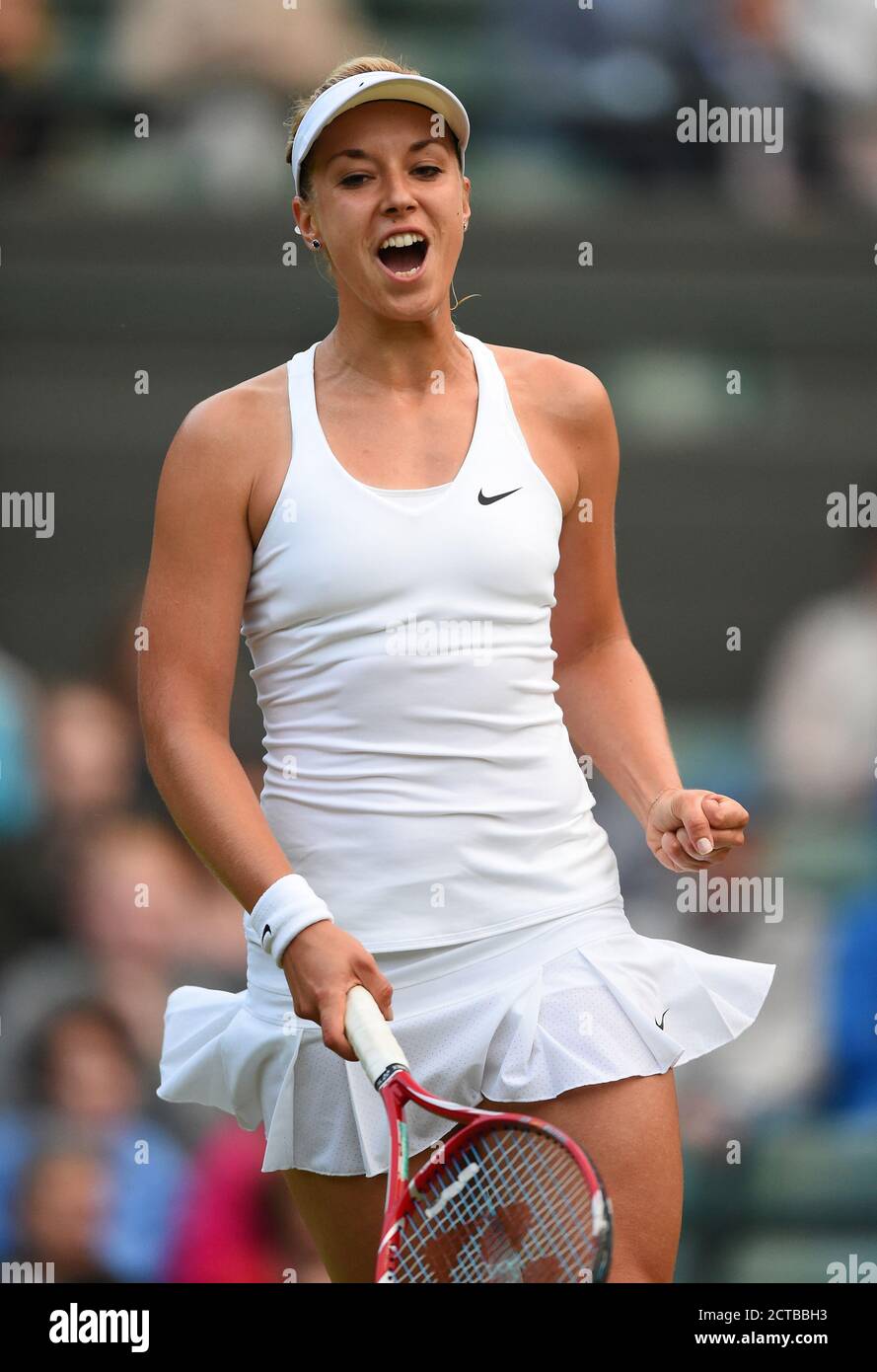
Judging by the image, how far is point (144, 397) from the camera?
3719mm

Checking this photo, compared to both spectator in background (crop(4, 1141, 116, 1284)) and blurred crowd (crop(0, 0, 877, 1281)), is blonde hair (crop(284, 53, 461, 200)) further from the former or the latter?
spectator in background (crop(4, 1141, 116, 1284))

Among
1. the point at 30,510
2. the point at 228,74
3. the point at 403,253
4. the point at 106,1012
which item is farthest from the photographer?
the point at 228,74

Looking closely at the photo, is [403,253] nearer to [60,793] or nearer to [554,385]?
[554,385]

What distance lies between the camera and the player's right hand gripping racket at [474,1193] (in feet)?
5.30

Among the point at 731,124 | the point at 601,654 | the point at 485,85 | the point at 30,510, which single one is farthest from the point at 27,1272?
the point at 731,124

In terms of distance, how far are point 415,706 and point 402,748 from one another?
0.04 metres

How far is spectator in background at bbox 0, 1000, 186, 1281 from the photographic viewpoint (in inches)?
131

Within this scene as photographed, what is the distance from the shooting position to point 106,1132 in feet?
11.1

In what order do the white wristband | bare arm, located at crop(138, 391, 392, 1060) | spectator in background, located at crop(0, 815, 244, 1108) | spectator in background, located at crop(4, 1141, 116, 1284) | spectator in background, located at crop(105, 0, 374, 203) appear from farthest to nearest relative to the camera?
spectator in background, located at crop(105, 0, 374, 203), spectator in background, located at crop(0, 815, 244, 1108), spectator in background, located at crop(4, 1141, 116, 1284), bare arm, located at crop(138, 391, 392, 1060), the white wristband

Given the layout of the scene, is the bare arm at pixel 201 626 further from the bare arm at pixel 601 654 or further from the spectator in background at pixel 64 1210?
the spectator in background at pixel 64 1210
